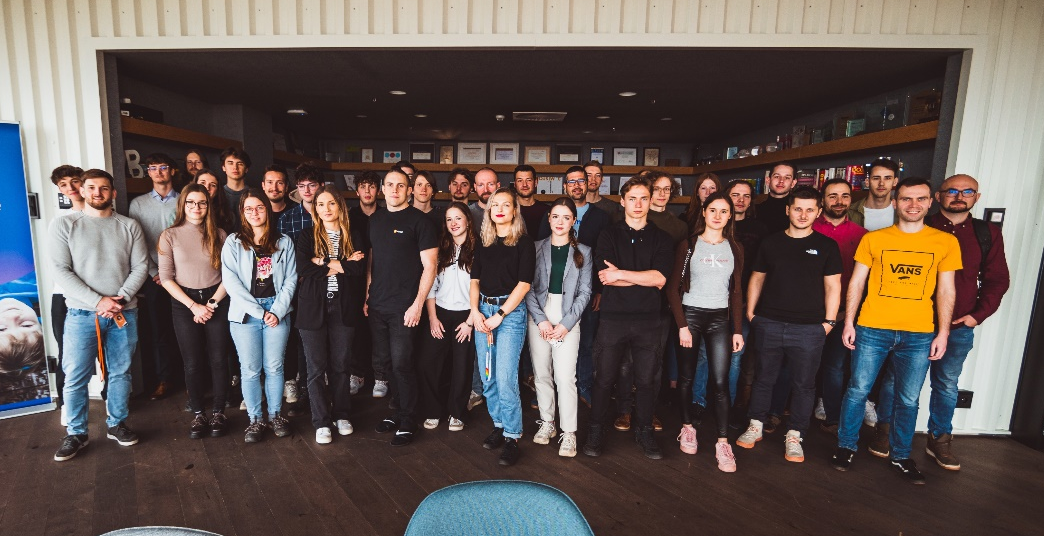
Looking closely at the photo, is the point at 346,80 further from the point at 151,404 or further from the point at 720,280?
the point at 720,280

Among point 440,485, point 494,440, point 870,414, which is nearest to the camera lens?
point 440,485

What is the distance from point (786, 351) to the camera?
3.06 m

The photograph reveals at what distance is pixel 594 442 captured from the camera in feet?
10.2

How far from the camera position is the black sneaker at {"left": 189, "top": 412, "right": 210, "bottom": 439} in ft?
10.6

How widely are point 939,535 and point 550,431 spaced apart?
2.06m

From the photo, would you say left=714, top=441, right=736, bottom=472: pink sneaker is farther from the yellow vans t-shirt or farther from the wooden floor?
the yellow vans t-shirt

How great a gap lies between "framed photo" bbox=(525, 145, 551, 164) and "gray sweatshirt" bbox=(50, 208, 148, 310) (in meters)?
5.58

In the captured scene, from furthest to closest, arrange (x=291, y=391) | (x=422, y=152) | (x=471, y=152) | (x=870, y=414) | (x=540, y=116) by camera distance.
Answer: (x=422, y=152) < (x=471, y=152) < (x=540, y=116) < (x=291, y=391) < (x=870, y=414)

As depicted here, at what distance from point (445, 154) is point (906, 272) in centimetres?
638

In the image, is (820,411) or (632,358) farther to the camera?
(820,411)

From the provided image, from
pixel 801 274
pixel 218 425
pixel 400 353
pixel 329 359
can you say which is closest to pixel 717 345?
pixel 801 274

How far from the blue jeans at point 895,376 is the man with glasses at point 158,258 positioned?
4599 mm

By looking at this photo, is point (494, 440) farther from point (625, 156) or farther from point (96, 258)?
point (625, 156)

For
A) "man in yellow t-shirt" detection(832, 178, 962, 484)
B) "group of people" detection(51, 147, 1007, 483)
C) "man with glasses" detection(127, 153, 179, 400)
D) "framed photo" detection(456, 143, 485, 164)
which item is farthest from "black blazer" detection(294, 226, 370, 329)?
"framed photo" detection(456, 143, 485, 164)
